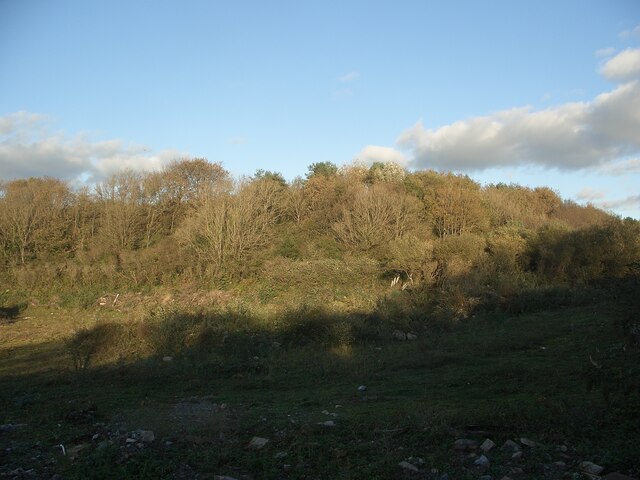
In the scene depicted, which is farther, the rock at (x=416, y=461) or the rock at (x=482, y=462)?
the rock at (x=416, y=461)

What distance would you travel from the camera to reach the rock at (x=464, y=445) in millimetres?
5452

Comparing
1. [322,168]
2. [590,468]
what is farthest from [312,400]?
[322,168]

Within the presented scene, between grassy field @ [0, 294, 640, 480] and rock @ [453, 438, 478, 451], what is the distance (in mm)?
74

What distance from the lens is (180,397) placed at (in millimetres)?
9359

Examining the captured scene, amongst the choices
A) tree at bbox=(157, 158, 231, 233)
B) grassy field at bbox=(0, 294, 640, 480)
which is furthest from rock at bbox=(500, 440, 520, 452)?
tree at bbox=(157, 158, 231, 233)

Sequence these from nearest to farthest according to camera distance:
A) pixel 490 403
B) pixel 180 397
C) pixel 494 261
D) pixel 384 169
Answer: pixel 490 403
pixel 180 397
pixel 494 261
pixel 384 169

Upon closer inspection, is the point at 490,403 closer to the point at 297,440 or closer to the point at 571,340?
the point at 297,440

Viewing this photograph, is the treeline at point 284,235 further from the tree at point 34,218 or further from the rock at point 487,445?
the rock at point 487,445

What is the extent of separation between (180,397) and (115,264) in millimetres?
21568

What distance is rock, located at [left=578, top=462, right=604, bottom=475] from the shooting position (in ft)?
15.4

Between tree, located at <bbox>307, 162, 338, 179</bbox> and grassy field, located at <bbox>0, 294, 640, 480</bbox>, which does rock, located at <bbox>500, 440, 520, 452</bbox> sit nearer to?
grassy field, located at <bbox>0, 294, 640, 480</bbox>

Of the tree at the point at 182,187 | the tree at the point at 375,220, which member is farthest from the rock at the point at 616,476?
the tree at the point at 182,187

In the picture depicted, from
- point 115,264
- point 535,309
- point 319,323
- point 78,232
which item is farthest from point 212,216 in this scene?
point 535,309

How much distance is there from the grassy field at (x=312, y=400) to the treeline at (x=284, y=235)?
27.9ft
